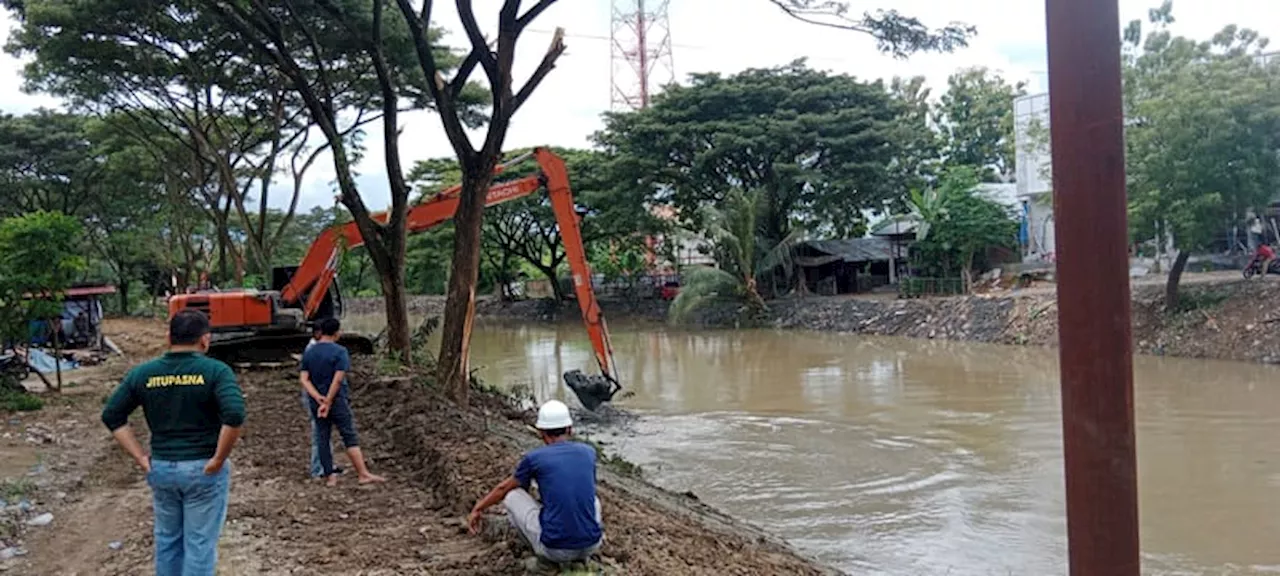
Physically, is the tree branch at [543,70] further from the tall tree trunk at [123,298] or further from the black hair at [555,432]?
the tall tree trunk at [123,298]

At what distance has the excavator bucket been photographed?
14.1m

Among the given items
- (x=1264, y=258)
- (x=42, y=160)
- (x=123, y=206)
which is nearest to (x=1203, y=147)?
(x=1264, y=258)

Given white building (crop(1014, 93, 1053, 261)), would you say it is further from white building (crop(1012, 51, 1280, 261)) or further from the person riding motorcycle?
the person riding motorcycle

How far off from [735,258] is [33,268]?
72.4 ft

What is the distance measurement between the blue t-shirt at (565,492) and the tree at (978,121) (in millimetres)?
45294

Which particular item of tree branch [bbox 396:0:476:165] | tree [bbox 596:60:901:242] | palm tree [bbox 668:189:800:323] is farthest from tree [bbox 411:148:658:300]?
tree branch [bbox 396:0:476:165]

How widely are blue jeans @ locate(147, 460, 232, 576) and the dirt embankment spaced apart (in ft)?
3.03

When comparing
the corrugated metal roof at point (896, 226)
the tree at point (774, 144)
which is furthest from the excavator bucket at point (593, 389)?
the corrugated metal roof at point (896, 226)

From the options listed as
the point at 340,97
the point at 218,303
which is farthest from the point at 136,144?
the point at 218,303

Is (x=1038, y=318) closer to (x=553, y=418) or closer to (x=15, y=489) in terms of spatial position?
(x=553, y=418)

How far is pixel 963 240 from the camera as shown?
103ft

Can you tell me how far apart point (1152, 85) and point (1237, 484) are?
13923 millimetres

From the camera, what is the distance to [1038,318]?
78.4ft

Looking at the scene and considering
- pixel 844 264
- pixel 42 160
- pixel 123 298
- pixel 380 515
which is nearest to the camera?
pixel 380 515
